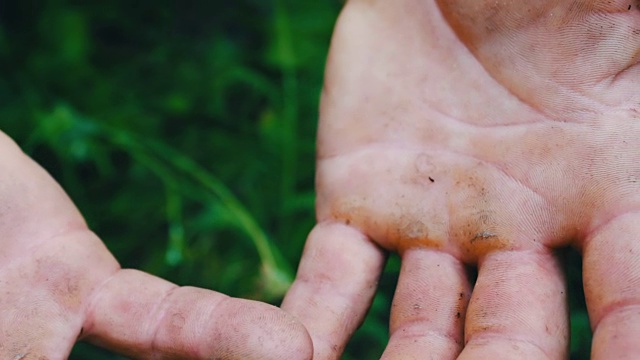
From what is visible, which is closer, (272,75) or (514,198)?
(514,198)

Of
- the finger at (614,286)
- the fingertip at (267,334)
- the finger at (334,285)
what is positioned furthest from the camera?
the finger at (334,285)

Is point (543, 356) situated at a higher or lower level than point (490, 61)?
lower

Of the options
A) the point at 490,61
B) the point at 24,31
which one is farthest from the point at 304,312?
the point at 24,31

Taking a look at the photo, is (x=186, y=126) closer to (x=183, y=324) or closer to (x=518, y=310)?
(x=183, y=324)

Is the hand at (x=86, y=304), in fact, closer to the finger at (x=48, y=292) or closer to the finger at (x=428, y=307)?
the finger at (x=48, y=292)

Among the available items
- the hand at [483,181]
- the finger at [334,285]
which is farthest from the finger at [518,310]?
the finger at [334,285]

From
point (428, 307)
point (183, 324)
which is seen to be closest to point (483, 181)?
point (428, 307)

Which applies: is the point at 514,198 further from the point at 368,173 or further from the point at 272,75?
the point at 272,75
